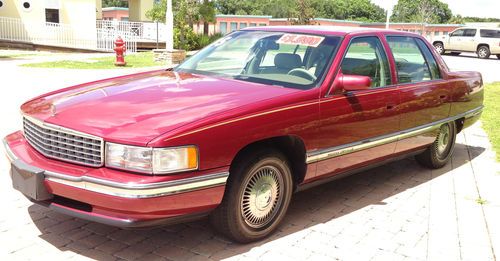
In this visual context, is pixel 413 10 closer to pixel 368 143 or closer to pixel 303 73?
pixel 368 143

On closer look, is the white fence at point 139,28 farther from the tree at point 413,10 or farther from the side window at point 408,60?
the tree at point 413,10

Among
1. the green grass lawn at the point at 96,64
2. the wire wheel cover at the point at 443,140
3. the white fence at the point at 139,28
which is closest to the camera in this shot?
the wire wheel cover at the point at 443,140

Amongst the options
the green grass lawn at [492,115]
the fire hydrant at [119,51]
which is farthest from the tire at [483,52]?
the fire hydrant at [119,51]

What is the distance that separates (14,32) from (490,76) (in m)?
21.2

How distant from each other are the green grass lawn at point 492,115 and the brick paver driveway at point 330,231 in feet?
8.07

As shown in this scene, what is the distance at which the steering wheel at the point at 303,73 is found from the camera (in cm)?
436

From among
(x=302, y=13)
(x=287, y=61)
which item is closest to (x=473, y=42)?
(x=302, y=13)

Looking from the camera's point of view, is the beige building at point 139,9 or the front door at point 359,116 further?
the beige building at point 139,9

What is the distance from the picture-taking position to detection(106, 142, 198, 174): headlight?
3158mm

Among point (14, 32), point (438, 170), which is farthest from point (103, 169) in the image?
point (14, 32)

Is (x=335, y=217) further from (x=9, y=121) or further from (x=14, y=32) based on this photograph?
(x=14, y=32)

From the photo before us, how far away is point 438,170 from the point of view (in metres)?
6.44

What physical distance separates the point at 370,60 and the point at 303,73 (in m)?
0.96

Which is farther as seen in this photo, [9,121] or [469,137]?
[469,137]
